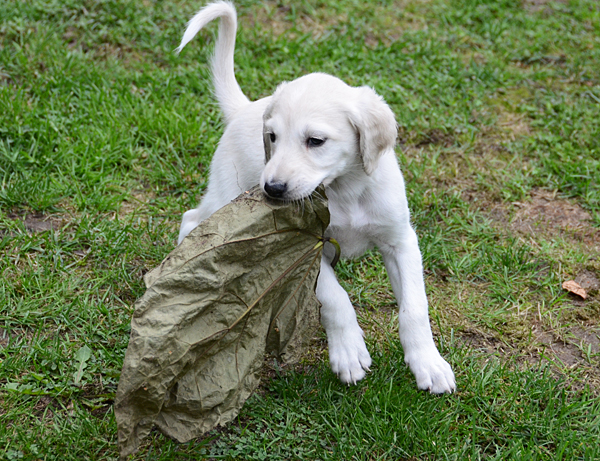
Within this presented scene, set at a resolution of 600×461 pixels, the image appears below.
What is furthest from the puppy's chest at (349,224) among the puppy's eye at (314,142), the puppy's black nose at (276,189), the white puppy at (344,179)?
the puppy's black nose at (276,189)

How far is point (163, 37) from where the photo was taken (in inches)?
219

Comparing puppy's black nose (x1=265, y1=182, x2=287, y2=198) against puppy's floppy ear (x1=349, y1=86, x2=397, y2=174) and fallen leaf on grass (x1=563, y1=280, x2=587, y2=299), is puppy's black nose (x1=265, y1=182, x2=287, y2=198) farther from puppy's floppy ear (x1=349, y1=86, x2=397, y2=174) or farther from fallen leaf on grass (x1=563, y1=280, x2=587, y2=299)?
fallen leaf on grass (x1=563, y1=280, x2=587, y2=299)

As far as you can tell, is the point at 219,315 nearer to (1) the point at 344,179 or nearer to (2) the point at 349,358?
(2) the point at 349,358

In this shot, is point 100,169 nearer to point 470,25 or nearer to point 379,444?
point 379,444

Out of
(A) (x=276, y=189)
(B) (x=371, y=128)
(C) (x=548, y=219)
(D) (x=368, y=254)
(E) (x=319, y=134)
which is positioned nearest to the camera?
(A) (x=276, y=189)

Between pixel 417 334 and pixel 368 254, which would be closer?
pixel 417 334

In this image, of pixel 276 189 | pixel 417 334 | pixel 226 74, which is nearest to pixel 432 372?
pixel 417 334

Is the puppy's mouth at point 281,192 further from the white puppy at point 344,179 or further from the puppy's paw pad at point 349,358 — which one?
the puppy's paw pad at point 349,358

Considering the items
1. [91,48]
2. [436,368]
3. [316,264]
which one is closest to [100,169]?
[91,48]

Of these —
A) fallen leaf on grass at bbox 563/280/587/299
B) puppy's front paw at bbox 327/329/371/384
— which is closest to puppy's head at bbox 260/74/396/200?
puppy's front paw at bbox 327/329/371/384

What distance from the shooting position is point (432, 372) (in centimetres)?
286

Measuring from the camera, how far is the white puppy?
9.12 ft

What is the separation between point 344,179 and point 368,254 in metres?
0.92

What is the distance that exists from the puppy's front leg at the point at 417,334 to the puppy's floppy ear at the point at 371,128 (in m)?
0.53
